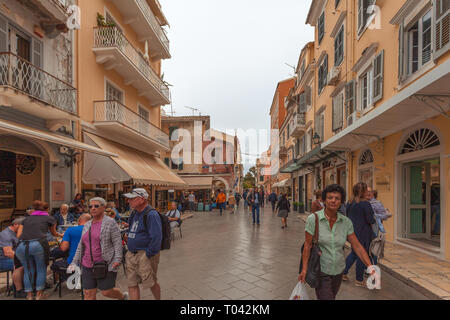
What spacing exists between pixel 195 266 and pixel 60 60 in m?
7.91

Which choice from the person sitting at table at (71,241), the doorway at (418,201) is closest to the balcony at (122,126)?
the person sitting at table at (71,241)

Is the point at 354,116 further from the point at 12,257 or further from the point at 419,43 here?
the point at 12,257

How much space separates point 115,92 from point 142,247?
10.6m

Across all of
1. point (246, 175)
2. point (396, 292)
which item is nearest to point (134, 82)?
point (396, 292)

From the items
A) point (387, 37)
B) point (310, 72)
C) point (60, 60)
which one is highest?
point (310, 72)

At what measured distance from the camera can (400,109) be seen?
586 centimetres

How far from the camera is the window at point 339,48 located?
11836 millimetres

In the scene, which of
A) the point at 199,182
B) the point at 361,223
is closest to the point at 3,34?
the point at 361,223

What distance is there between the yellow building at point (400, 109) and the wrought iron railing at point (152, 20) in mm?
9407

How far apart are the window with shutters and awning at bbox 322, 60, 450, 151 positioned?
2.60 m

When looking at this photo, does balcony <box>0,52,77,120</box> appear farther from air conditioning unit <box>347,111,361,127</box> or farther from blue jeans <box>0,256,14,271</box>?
air conditioning unit <box>347,111,361,127</box>

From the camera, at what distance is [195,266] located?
5.71 m
